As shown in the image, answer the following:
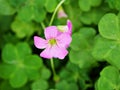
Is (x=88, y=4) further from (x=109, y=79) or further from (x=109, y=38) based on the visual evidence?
(x=109, y=79)

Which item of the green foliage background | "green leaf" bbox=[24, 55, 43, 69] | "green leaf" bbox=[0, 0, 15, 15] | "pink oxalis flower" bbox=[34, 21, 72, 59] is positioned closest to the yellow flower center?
"pink oxalis flower" bbox=[34, 21, 72, 59]

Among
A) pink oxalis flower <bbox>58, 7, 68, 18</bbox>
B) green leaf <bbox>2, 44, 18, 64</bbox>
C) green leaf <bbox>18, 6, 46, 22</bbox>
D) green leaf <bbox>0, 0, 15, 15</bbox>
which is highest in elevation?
green leaf <bbox>0, 0, 15, 15</bbox>

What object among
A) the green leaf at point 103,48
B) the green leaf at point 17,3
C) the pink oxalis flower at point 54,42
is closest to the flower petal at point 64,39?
the pink oxalis flower at point 54,42

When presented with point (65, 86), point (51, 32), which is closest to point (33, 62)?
point (65, 86)

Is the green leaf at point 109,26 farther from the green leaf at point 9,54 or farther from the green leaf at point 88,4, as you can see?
the green leaf at point 9,54

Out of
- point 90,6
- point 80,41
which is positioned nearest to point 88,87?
point 80,41

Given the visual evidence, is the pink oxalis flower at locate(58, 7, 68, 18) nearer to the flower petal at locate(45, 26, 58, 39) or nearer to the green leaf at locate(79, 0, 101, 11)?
the green leaf at locate(79, 0, 101, 11)

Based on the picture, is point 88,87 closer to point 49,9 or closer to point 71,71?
point 71,71

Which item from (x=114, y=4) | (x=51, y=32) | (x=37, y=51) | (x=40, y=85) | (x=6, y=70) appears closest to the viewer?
(x=51, y=32)
